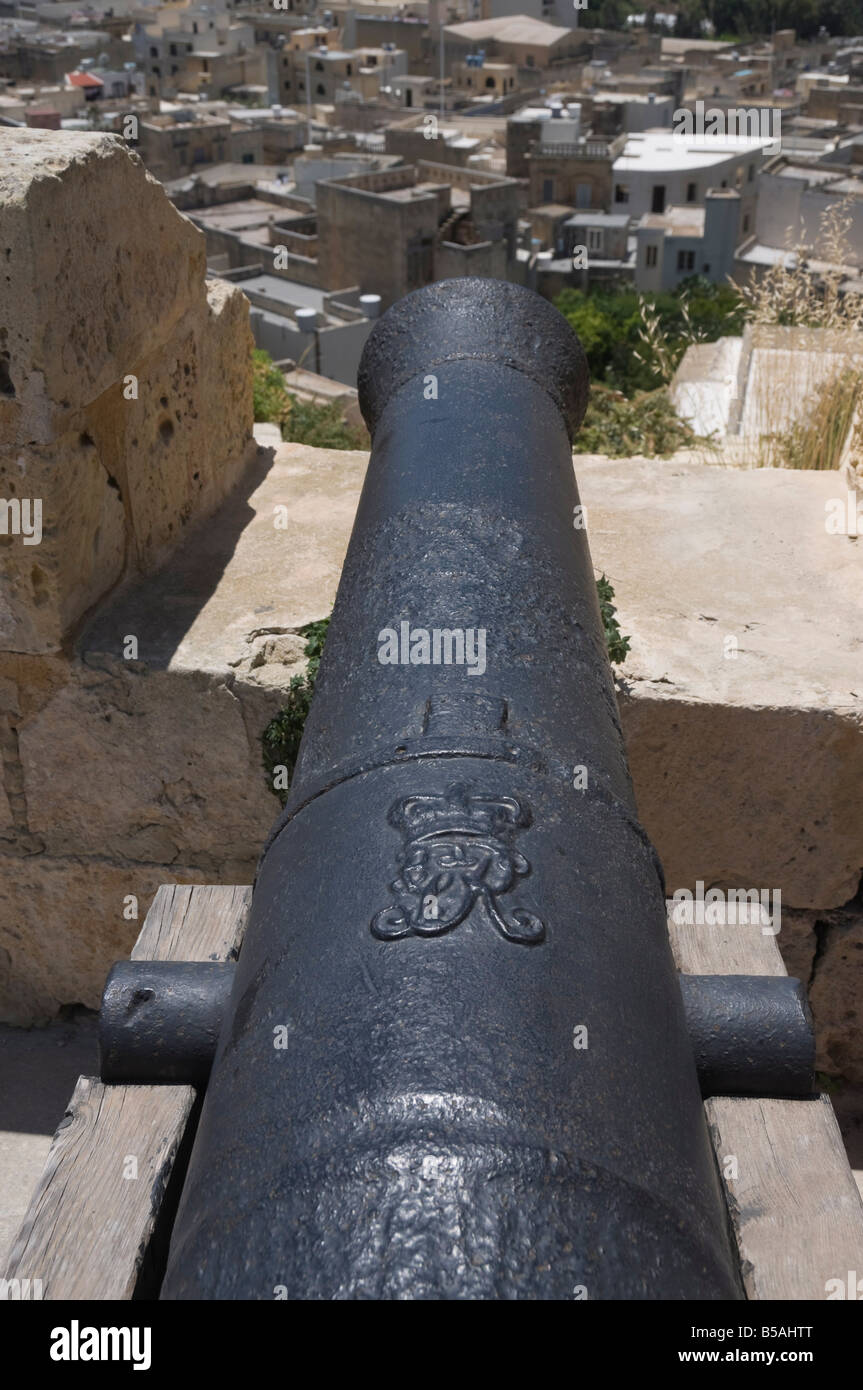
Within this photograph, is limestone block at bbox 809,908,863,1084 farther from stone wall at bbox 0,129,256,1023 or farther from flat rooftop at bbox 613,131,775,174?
flat rooftop at bbox 613,131,775,174

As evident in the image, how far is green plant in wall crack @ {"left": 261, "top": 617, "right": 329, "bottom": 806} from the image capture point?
2855 mm

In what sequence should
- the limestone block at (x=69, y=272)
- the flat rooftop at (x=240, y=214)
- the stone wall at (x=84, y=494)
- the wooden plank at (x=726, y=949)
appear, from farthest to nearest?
the flat rooftop at (x=240, y=214), the stone wall at (x=84, y=494), the limestone block at (x=69, y=272), the wooden plank at (x=726, y=949)

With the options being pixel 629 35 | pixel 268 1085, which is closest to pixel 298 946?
pixel 268 1085

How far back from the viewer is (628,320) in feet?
87.9

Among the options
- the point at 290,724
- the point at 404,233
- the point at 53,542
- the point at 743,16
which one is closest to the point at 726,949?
the point at 290,724

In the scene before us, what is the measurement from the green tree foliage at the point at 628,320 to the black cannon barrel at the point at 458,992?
1768 centimetres

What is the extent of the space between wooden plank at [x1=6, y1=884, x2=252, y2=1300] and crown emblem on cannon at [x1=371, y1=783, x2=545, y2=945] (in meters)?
0.66

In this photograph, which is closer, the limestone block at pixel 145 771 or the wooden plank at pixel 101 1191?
the wooden plank at pixel 101 1191

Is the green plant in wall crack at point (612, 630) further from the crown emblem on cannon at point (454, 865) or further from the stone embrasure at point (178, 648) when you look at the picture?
the crown emblem on cannon at point (454, 865)

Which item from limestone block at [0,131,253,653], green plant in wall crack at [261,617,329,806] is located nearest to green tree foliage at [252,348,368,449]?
limestone block at [0,131,253,653]

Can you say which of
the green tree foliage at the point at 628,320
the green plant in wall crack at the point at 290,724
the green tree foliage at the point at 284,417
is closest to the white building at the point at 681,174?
the green tree foliage at the point at 628,320

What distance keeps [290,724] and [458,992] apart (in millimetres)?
1833

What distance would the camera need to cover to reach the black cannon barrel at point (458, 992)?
0.95m

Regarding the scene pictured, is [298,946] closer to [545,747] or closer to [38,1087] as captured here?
[545,747]
